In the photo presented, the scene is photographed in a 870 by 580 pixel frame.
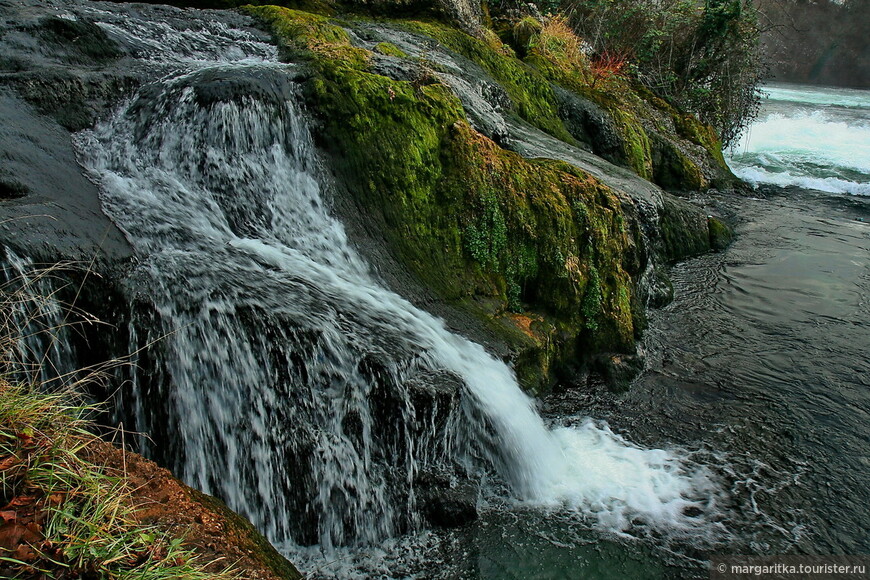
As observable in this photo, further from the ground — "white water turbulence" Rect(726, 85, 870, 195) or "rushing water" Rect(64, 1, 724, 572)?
"white water turbulence" Rect(726, 85, 870, 195)

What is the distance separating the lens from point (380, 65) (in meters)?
6.54

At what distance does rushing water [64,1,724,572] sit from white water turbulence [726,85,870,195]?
35.2 ft

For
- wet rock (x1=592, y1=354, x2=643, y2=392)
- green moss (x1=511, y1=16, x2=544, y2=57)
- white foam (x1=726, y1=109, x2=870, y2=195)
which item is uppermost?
green moss (x1=511, y1=16, x2=544, y2=57)

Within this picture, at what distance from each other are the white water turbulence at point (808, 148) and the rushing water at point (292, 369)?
10.7 metres

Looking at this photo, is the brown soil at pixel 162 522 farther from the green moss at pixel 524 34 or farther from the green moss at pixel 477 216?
the green moss at pixel 524 34

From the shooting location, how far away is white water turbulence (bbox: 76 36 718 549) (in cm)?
379

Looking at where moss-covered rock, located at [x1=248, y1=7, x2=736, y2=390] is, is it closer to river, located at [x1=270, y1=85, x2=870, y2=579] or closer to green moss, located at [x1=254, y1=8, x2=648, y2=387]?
green moss, located at [x1=254, y1=8, x2=648, y2=387]

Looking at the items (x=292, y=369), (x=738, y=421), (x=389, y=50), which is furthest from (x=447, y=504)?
(x=389, y=50)

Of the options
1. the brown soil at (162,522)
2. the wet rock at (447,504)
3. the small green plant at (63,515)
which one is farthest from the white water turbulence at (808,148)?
the small green plant at (63,515)

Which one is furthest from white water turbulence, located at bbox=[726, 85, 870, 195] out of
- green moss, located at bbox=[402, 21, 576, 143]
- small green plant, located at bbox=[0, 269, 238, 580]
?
small green plant, located at bbox=[0, 269, 238, 580]

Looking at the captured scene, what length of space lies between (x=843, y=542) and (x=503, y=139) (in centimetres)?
491

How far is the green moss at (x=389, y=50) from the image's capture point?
7.52 metres

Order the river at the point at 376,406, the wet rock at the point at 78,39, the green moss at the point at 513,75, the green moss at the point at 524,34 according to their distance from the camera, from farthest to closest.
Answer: the green moss at the point at 524,34 → the green moss at the point at 513,75 → the wet rock at the point at 78,39 → the river at the point at 376,406

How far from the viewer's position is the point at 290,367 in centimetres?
400
